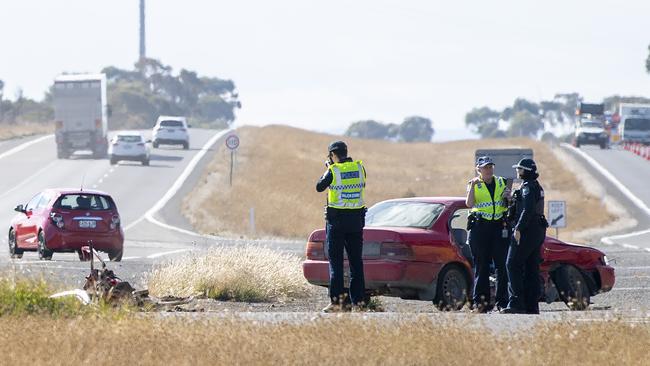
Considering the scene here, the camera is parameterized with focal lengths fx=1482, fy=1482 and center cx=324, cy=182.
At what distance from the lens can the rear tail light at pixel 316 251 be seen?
15883mm

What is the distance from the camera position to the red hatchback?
25344 mm

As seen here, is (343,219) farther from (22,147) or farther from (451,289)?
(22,147)

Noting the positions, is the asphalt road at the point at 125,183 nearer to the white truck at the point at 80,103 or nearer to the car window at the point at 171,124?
the car window at the point at 171,124

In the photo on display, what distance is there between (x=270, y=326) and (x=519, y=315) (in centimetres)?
313

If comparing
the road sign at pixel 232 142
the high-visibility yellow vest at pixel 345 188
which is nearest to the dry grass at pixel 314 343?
the high-visibility yellow vest at pixel 345 188

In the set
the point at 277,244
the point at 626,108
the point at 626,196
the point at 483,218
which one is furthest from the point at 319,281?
the point at 626,108

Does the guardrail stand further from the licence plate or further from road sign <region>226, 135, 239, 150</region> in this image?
the licence plate

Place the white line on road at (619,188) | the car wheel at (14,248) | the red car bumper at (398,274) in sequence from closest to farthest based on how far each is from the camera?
the red car bumper at (398,274) < the car wheel at (14,248) < the white line on road at (619,188)

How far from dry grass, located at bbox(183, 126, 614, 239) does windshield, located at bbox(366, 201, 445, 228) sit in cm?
2589

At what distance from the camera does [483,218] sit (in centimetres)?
1470

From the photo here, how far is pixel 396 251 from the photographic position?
15352 millimetres

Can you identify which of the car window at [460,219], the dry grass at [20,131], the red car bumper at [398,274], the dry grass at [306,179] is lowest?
the dry grass at [306,179]

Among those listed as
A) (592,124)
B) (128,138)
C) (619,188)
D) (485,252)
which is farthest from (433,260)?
(592,124)

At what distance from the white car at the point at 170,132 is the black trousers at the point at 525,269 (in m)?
61.0
